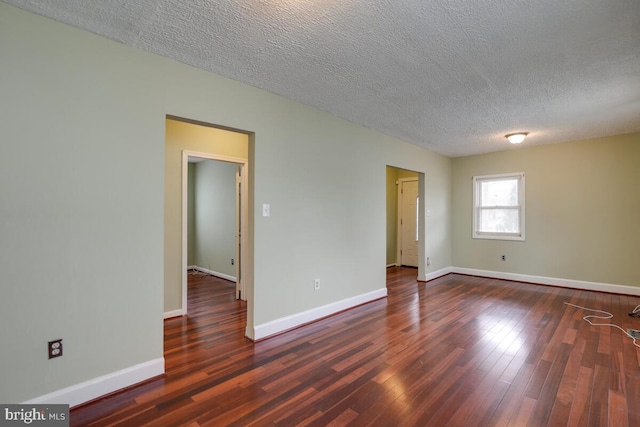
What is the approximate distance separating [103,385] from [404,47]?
10.7ft

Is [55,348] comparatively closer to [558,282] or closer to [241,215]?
[241,215]

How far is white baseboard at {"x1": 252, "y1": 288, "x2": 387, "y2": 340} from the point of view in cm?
304

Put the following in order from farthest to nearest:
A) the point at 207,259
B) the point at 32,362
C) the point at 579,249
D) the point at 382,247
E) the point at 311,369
→ the point at 207,259, the point at 579,249, the point at 382,247, the point at 311,369, the point at 32,362

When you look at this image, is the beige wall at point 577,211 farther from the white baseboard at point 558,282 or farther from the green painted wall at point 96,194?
the green painted wall at point 96,194

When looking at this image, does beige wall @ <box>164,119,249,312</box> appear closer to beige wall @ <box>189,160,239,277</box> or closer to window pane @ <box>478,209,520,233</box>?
beige wall @ <box>189,160,239,277</box>

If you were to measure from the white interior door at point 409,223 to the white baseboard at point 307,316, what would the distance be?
10.3ft

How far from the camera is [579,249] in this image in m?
5.08

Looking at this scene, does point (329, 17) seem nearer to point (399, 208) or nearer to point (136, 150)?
point (136, 150)

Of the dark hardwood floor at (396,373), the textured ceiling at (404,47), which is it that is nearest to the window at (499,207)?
the dark hardwood floor at (396,373)

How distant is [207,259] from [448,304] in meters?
4.79

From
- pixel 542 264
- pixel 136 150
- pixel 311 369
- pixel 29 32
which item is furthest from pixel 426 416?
pixel 542 264

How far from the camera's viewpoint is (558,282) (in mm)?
5297

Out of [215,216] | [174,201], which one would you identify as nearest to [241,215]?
[174,201]

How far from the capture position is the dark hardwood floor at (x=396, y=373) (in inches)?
74.0
